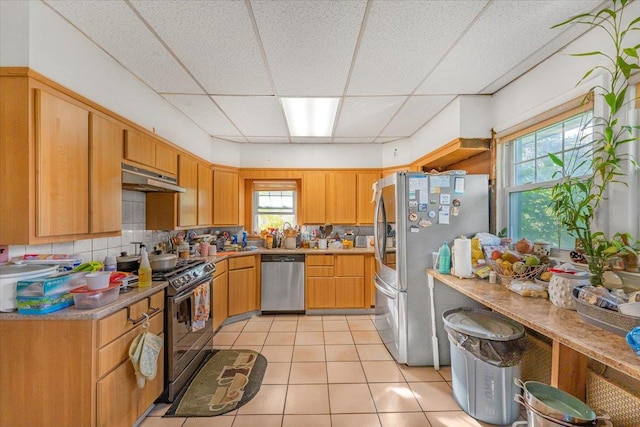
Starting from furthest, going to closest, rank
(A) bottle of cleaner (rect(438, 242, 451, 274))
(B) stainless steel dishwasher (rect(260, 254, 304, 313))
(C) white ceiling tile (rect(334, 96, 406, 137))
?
(B) stainless steel dishwasher (rect(260, 254, 304, 313)) < (C) white ceiling tile (rect(334, 96, 406, 137)) < (A) bottle of cleaner (rect(438, 242, 451, 274))

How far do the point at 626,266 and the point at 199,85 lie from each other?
3.30 m

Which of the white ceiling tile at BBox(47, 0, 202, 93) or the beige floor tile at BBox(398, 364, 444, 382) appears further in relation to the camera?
the beige floor tile at BBox(398, 364, 444, 382)

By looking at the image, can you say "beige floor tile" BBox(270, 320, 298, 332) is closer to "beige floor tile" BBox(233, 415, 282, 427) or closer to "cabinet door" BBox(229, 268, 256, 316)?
"cabinet door" BBox(229, 268, 256, 316)

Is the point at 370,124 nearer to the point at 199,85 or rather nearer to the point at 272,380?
the point at 199,85

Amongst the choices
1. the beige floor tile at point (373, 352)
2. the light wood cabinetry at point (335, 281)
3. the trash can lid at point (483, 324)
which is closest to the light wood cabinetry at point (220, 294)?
the light wood cabinetry at point (335, 281)

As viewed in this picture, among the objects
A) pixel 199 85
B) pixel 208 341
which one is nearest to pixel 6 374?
pixel 208 341

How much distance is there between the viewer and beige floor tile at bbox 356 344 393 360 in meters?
2.68

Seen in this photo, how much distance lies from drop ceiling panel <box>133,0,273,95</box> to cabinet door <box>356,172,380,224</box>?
2209 mm

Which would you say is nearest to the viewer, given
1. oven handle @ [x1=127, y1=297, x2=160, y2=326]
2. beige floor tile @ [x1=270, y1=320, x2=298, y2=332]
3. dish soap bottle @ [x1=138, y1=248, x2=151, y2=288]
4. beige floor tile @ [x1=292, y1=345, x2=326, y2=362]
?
oven handle @ [x1=127, y1=297, x2=160, y2=326]

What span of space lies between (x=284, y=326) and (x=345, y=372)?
4.03ft

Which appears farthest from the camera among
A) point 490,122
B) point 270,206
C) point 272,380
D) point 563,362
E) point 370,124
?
point 270,206

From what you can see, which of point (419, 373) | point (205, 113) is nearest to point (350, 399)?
point (419, 373)

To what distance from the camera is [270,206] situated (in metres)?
4.49

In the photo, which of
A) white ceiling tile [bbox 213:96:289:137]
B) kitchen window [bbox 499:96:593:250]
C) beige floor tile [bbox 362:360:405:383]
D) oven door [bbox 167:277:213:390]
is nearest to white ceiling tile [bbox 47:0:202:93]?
white ceiling tile [bbox 213:96:289:137]
